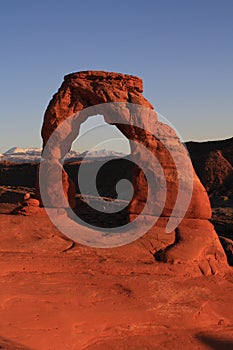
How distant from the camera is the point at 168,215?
11.5 m

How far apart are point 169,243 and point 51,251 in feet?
9.70

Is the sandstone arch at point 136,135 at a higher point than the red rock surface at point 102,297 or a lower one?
higher

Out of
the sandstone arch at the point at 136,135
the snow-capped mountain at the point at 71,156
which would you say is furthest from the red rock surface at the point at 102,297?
the snow-capped mountain at the point at 71,156

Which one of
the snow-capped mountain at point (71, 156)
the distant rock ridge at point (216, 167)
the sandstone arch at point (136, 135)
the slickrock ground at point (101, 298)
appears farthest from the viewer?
the snow-capped mountain at point (71, 156)

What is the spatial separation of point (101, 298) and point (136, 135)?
209 inches

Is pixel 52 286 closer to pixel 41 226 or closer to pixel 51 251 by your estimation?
pixel 51 251

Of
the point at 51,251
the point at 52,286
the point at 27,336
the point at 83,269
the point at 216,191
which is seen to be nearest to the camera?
the point at 27,336

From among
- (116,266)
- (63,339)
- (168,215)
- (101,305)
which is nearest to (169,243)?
(168,215)

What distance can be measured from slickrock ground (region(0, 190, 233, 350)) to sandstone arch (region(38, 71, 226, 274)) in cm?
93

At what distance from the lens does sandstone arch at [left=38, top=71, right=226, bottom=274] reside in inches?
434

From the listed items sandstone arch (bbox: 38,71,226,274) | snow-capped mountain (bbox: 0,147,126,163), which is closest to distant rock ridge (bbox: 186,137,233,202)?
snow-capped mountain (bbox: 0,147,126,163)

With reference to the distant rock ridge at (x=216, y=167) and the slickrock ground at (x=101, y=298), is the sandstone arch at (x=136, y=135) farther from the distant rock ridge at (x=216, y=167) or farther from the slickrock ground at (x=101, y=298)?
the distant rock ridge at (x=216, y=167)

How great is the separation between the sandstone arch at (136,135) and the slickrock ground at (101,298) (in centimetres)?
93

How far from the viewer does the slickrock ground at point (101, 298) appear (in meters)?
6.57
